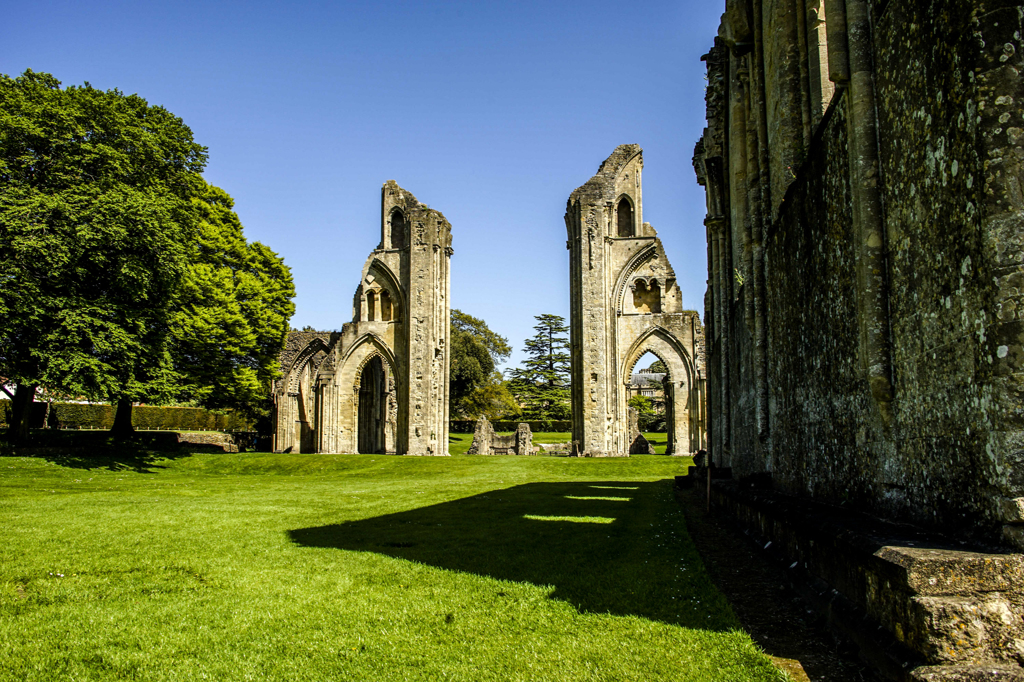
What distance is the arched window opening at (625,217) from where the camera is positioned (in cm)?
3089

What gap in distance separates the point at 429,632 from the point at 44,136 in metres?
20.4

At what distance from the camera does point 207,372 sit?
22.4 m

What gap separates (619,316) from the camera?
96.1 ft

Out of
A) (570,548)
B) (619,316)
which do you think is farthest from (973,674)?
(619,316)

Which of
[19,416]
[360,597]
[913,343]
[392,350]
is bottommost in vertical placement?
[360,597]

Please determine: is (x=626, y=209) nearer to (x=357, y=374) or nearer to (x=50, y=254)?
(x=357, y=374)

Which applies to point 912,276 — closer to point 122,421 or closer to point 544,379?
point 122,421

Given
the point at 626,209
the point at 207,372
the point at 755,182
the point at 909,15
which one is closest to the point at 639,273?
the point at 626,209

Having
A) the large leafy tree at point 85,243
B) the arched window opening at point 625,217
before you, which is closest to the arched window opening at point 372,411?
the arched window opening at point 625,217

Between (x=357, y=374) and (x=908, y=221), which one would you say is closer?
(x=908, y=221)

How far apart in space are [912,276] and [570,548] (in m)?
4.08

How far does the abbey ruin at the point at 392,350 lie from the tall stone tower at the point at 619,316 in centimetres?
593

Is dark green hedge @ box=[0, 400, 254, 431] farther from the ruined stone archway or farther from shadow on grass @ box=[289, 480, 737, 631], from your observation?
shadow on grass @ box=[289, 480, 737, 631]

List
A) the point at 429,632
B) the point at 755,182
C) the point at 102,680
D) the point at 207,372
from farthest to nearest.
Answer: the point at 207,372 < the point at 755,182 < the point at 429,632 < the point at 102,680
